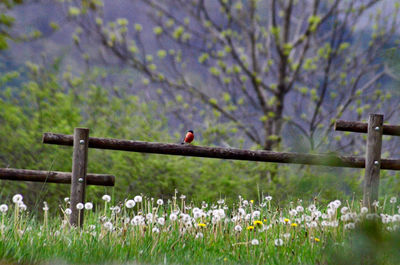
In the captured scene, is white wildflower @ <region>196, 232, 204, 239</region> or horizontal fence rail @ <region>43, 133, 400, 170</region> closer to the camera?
white wildflower @ <region>196, 232, 204, 239</region>

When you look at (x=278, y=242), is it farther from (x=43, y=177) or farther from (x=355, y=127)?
(x=43, y=177)

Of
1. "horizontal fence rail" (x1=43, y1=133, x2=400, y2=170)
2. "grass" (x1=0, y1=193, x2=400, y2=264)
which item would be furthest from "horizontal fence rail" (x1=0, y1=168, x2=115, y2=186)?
"grass" (x1=0, y1=193, x2=400, y2=264)

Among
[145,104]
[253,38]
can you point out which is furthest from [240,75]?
[145,104]

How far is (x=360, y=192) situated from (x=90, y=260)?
6.14ft

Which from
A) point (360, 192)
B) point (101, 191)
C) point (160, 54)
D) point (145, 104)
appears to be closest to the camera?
point (360, 192)

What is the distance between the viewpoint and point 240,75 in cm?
891

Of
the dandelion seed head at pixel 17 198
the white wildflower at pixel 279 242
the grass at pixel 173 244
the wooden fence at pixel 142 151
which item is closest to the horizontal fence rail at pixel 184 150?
the wooden fence at pixel 142 151

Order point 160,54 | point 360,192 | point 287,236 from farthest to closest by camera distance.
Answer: point 160,54 → point 287,236 → point 360,192

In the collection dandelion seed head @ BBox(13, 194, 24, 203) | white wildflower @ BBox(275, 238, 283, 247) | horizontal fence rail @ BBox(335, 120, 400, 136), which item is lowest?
white wildflower @ BBox(275, 238, 283, 247)

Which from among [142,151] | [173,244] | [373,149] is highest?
[373,149]

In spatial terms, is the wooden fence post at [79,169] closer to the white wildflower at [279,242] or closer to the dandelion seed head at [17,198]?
the dandelion seed head at [17,198]

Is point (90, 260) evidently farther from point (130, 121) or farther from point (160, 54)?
point (160, 54)

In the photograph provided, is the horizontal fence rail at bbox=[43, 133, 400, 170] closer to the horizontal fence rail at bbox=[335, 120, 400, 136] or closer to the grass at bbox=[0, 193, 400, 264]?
the horizontal fence rail at bbox=[335, 120, 400, 136]

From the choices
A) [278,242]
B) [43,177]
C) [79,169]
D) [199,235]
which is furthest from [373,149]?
[43,177]
